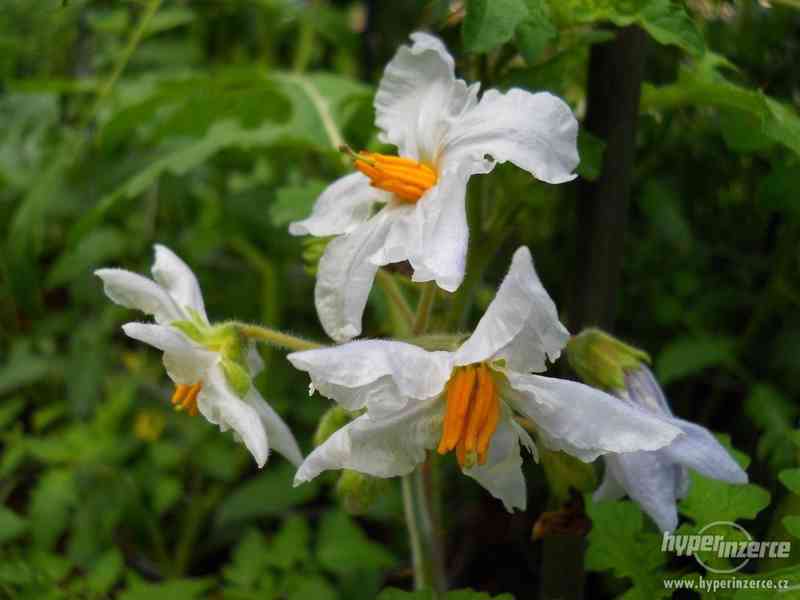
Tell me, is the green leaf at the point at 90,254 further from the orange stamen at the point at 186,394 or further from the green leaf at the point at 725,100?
the green leaf at the point at 725,100

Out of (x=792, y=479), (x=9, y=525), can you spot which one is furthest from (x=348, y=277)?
(x=9, y=525)

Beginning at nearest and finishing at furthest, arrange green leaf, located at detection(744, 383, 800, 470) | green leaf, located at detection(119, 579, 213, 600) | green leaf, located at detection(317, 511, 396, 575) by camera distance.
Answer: green leaf, located at detection(119, 579, 213, 600) → green leaf, located at detection(744, 383, 800, 470) → green leaf, located at detection(317, 511, 396, 575)

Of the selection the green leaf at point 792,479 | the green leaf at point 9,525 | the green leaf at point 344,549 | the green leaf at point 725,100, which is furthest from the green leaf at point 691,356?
the green leaf at point 9,525

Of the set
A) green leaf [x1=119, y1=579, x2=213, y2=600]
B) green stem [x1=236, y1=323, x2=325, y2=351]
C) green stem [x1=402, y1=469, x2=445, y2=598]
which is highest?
green stem [x1=236, y1=323, x2=325, y2=351]

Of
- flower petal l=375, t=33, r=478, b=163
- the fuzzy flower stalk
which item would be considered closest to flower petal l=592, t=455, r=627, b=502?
the fuzzy flower stalk

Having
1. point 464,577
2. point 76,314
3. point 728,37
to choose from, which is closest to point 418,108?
point 728,37

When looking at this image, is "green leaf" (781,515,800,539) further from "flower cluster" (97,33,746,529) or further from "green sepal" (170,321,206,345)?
"green sepal" (170,321,206,345)

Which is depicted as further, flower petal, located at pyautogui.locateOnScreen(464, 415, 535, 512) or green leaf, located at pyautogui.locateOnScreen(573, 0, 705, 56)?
green leaf, located at pyautogui.locateOnScreen(573, 0, 705, 56)
